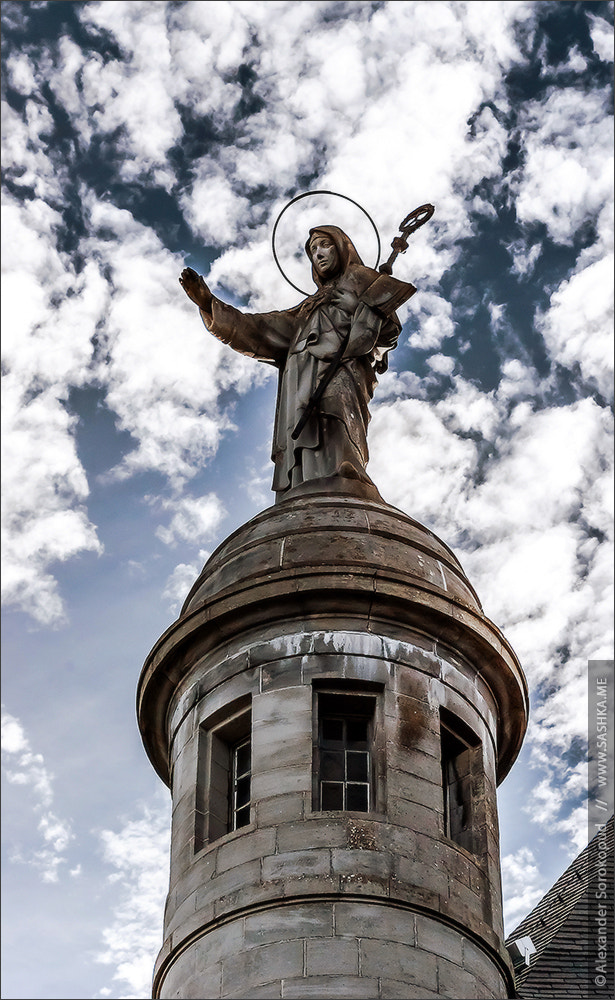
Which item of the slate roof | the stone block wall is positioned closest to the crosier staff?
the stone block wall

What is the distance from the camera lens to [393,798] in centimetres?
1738

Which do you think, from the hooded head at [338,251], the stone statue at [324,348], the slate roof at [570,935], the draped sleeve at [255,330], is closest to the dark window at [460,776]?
the stone statue at [324,348]

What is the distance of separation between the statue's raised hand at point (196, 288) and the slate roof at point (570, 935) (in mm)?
10171

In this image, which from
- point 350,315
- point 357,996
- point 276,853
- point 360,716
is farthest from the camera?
point 350,315

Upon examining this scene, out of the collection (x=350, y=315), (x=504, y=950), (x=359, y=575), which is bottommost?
(x=504, y=950)

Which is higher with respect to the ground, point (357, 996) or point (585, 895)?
point (585, 895)

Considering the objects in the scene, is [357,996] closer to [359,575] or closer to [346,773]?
[346,773]

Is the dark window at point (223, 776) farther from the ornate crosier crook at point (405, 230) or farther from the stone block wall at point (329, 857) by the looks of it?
the ornate crosier crook at point (405, 230)

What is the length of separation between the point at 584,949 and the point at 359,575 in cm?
958

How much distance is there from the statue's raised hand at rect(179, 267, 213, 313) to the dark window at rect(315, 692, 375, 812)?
24.4 ft

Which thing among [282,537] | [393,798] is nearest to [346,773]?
[393,798]

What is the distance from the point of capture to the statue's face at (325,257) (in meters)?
24.3

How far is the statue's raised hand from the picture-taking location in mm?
23391

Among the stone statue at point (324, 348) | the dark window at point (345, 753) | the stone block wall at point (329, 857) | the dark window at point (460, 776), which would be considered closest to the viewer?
the stone block wall at point (329, 857)
